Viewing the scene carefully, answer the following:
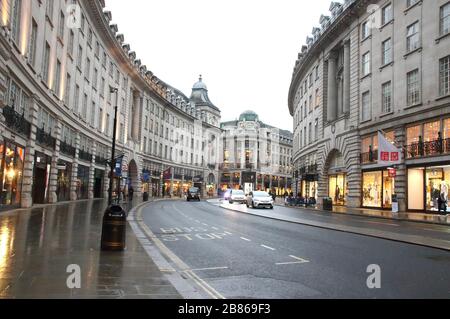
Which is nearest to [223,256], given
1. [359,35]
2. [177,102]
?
[359,35]

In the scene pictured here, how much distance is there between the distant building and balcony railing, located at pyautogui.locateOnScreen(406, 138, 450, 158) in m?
95.5

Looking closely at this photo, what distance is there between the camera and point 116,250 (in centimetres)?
1047

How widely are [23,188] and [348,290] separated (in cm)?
2235

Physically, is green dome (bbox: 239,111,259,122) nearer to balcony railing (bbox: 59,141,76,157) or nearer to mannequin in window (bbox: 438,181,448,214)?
balcony railing (bbox: 59,141,76,157)

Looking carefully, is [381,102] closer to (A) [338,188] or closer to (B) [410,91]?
(B) [410,91]

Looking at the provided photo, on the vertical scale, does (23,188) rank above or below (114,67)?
below

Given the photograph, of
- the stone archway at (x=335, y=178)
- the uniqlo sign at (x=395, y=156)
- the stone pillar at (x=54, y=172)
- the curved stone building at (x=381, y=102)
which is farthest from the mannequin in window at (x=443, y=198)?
the stone pillar at (x=54, y=172)

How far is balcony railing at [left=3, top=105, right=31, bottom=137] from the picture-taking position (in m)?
21.4

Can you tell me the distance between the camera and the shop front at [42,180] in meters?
28.9

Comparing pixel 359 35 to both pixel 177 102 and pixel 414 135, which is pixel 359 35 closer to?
pixel 414 135

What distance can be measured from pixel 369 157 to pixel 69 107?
86.5ft

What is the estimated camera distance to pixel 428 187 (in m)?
31.5

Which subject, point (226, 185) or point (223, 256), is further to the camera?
point (226, 185)

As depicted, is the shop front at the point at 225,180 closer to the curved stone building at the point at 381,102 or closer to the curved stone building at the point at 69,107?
the curved stone building at the point at 69,107
